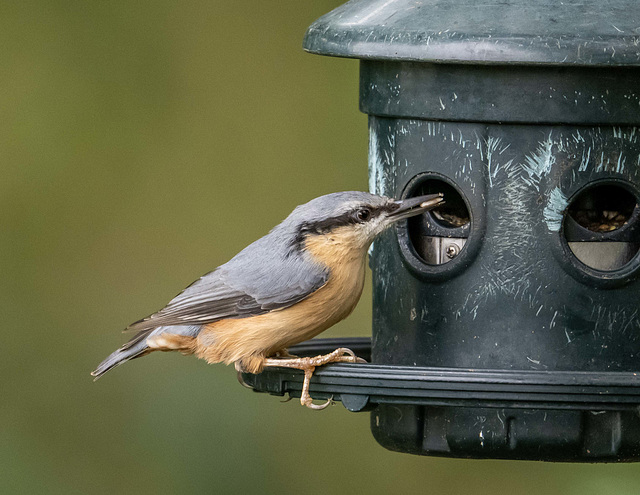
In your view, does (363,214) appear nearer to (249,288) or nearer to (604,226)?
(249,288)

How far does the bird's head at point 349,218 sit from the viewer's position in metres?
5.02

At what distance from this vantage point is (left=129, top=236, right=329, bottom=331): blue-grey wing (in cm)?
521

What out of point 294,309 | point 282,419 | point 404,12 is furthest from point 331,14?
point 282,419

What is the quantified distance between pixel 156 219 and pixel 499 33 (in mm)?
5057

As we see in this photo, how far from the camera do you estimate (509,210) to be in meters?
4.90

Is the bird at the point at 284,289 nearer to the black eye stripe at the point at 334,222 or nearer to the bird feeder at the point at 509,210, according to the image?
the black eye stripe at the point at 334,222

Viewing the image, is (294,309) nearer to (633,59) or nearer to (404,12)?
(404,12)

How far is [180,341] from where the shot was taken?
5430 mm

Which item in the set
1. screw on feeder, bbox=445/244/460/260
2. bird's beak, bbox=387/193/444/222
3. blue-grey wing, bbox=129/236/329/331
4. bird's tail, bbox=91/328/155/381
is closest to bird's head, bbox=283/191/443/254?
bird's beak, bbox=387/193/444/222

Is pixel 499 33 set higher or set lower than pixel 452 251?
higher

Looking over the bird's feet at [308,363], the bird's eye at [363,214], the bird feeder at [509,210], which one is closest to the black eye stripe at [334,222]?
the bird's eye at [363,214]

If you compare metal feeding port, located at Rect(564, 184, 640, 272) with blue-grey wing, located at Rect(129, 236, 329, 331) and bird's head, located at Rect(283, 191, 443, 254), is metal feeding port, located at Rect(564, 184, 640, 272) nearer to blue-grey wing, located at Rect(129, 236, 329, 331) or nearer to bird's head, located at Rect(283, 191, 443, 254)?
bird's head, located at Rect(283, 191, 443, 254)

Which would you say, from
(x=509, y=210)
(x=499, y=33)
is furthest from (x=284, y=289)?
(x=499, y=33)

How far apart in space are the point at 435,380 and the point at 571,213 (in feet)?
3.67
